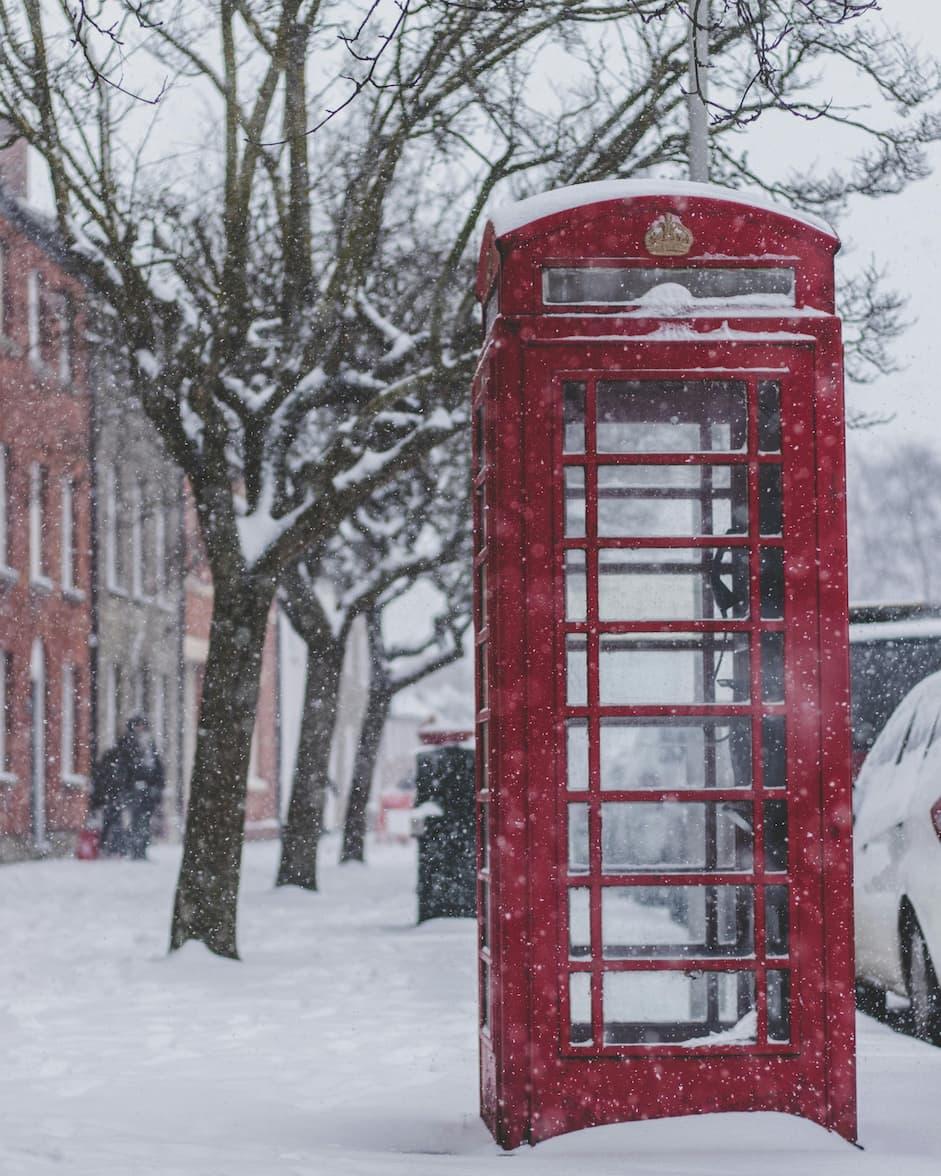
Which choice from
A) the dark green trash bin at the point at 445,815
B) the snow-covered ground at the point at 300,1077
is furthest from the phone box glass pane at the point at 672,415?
the dark green trash bin at the point at 445,815

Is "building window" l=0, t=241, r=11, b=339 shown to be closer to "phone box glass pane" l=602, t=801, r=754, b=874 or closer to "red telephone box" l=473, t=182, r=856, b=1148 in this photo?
"phone box glass pane" l=602, t=801, r=754, b=874

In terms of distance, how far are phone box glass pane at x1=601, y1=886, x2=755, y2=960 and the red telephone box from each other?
0.11ft

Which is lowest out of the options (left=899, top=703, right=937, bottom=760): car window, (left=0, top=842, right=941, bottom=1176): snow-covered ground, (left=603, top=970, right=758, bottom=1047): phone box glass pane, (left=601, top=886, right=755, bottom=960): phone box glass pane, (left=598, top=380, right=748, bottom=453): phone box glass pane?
(left=0, top=842, right=941, bottom=1176): snow-covered ground

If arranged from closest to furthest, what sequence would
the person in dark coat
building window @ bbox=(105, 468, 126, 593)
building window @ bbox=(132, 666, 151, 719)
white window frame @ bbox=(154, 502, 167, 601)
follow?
the person in dark coat < building window @ bbox=(105, 468, 126, 593) < building window @ bbox=(132, 666, 151, 719) < white window frame @ bbox=(154, 502, 167, 601)

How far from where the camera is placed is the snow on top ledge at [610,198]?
584cm

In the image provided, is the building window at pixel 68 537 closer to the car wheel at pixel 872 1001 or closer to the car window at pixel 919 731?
the car wheel at pixel 872 1001

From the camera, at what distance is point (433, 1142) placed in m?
6.12

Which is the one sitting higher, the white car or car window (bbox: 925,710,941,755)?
car window (bbox: 925,710,941,755)

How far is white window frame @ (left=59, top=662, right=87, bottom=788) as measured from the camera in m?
29.2

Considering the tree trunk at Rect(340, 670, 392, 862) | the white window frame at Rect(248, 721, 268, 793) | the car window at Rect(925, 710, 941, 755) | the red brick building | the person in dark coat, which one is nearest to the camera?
the car window at Rect(925, 710, 941, 755)

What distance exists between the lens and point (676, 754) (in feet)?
20.7

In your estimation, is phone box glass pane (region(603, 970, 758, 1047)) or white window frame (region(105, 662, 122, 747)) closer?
phone box glass pane (region(603, 970, 758, 1047))

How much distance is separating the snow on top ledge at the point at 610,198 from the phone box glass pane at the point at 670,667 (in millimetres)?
1217

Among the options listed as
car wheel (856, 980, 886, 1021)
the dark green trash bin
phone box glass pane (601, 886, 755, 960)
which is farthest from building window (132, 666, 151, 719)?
phone box glass pane (601, 886, 755, 960)
